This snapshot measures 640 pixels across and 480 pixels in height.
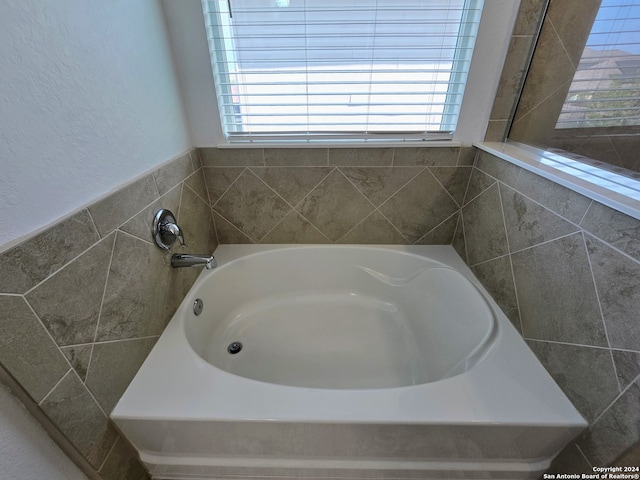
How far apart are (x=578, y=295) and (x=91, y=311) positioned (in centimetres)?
131

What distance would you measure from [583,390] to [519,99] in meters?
1.13

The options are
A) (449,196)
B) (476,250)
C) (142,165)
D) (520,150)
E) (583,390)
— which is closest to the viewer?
(583,390)

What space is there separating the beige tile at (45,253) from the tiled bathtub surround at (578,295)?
1.29m

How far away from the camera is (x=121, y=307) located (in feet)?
2.70

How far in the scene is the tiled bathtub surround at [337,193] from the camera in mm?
1328

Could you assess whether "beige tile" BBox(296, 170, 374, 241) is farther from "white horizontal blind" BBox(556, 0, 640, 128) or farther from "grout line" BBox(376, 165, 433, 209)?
"white horizontal blind" BBox(556, 0, 640, 128)

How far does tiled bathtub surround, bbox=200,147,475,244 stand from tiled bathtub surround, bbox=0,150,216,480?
381mm

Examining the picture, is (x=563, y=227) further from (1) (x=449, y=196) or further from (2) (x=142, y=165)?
(2) (x=142, y=165)

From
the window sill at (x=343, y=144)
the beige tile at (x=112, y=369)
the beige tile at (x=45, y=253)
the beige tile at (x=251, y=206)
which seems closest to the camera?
the beige tile at (x=45, y=253)

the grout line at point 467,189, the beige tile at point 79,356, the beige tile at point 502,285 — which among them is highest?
the grout line at point 467,189

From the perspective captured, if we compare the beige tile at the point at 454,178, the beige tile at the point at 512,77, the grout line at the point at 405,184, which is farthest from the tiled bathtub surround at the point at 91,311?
the beige tile at the point at 512,77

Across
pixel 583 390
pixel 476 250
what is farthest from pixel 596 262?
pixel 476 250

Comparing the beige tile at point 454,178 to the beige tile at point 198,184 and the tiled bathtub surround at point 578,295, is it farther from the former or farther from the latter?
the beige tile at point 198,184

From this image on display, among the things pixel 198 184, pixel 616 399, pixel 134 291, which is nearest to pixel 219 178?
pixel 198 184
